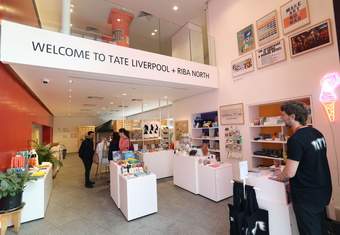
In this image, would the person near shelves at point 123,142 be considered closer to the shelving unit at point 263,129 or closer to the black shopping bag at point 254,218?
the shelving unit at point 263,129

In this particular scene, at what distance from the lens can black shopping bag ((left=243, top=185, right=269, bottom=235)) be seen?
6.50 feet

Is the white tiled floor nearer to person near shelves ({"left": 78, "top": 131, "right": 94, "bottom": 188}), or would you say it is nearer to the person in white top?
person near shelves ({"left": 78, "top": 131, "right": 94, "bottom": 188})

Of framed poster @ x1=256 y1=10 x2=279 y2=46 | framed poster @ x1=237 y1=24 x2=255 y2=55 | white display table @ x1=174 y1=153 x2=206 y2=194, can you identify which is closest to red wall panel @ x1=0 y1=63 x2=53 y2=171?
white display table @ x1=174 y1=153 x2=206 y2=194

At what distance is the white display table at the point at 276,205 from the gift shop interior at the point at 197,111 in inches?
0.4

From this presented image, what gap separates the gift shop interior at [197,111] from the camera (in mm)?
2055

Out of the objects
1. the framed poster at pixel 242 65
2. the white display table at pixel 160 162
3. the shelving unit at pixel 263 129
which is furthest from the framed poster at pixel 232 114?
the white display table at pixel 160 162

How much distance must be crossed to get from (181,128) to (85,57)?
4463mm

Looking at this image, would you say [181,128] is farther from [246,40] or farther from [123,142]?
[246,40]

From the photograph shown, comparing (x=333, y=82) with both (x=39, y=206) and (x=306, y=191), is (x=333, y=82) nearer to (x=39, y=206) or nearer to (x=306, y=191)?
(x=306, y=191)

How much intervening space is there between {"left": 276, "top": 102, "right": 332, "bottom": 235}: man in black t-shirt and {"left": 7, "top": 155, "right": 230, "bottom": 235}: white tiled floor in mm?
1399

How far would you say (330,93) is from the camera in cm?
286

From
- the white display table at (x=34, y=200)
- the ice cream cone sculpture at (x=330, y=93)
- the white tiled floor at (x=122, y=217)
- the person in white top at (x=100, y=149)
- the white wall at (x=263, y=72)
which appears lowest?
the white tiled floor at (x=122, y=217)

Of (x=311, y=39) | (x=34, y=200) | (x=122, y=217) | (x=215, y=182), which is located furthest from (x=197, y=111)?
(x=34, y=200)

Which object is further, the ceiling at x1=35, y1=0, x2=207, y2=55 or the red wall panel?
the ceiling at x1=35, y1=0, x2=207, y2=55
